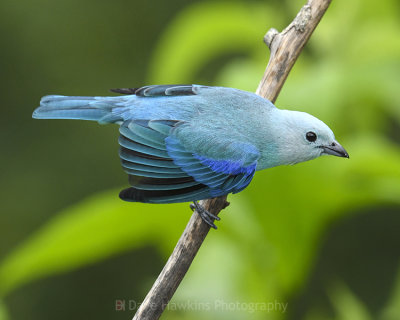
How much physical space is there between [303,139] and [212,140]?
0.51 metres

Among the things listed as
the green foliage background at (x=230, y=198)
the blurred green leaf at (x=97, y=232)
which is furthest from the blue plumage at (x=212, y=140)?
the blurred green leaf at (x=97, y=232)

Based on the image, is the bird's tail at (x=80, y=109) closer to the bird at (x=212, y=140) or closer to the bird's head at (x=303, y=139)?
the bird at (x=212, y=140)

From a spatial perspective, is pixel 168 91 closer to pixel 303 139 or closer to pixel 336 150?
pixel 303 139

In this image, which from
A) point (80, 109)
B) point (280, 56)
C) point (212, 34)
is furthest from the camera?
point (212, 34)

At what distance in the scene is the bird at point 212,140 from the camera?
3.42m

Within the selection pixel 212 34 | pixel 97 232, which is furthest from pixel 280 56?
pixel 97 232

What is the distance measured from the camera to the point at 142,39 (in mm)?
7828

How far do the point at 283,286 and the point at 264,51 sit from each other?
1.75 metres

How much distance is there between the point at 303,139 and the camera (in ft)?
11.6

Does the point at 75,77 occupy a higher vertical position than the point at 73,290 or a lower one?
Result: higher

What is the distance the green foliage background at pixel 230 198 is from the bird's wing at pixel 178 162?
170mm

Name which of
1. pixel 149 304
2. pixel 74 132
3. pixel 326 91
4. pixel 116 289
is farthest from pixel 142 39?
pixel 149 304

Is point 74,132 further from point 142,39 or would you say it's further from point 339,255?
point 339,255

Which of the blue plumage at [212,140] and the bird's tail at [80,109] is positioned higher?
the bird's tail at [80,109]
